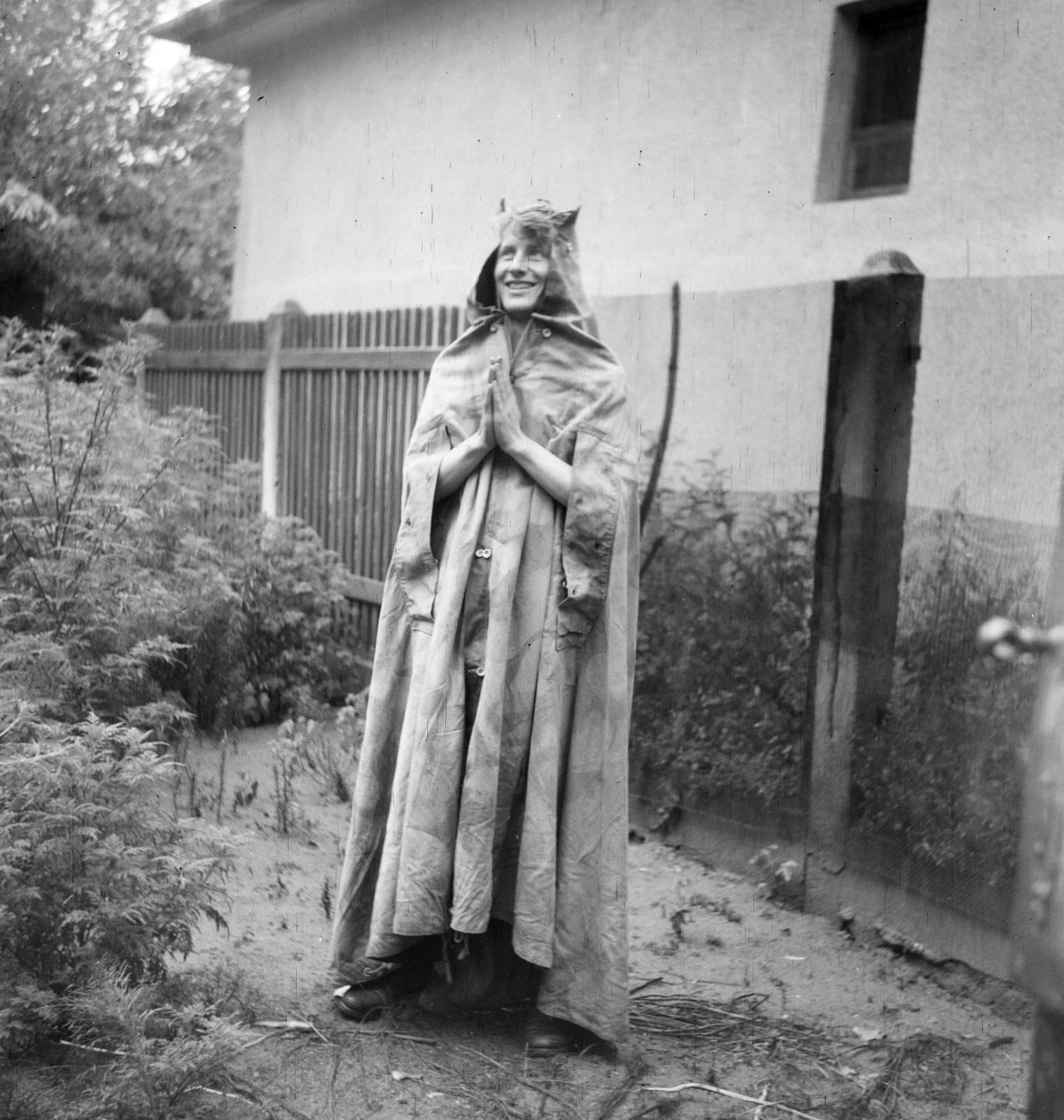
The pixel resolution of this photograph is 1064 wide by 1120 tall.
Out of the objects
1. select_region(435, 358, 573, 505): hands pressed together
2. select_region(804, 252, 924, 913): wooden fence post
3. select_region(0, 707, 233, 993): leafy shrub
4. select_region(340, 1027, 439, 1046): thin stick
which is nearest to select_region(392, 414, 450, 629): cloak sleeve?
select_region(435, 358, 573, 505): hands pressed together

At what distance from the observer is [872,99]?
210 inches

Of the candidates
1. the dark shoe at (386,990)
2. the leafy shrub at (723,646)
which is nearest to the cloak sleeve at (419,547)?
the dark shoe at (386,990)

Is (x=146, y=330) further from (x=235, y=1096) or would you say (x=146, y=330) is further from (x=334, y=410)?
(x=235, y=1096)

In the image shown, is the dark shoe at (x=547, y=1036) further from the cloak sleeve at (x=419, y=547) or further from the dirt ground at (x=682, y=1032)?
the cloak sleeve at (x=419, y=547)

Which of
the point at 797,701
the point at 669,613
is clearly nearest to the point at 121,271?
the point at 669,613

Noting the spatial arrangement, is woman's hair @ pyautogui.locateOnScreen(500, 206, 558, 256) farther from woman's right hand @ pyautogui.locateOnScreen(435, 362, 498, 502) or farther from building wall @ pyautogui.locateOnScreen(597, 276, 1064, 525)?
building wall @ pyautogui.locateOnScreen(597, 276, 1064, 525)

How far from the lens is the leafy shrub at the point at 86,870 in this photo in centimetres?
346

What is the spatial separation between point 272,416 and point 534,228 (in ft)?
18.4

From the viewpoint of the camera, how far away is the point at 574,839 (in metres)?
3.70

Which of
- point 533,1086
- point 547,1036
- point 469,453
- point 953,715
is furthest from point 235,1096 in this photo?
point 953,715

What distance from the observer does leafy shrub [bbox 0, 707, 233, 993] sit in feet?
11.3

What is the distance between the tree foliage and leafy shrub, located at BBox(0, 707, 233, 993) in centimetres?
900

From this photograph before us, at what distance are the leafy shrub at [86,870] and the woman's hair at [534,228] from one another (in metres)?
1.88

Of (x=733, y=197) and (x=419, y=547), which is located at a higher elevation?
(x=733, y=197)
